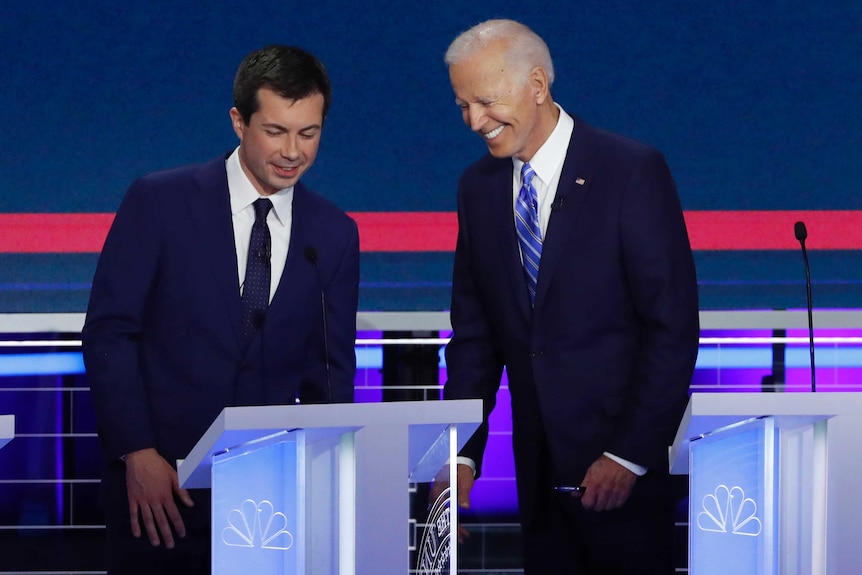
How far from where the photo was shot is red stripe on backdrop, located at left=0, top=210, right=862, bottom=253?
4605mm

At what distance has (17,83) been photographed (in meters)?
4.64

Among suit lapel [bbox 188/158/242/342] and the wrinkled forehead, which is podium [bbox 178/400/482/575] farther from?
the wrinkled forehead

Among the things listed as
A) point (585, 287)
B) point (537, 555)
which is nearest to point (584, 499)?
point (537, 555)

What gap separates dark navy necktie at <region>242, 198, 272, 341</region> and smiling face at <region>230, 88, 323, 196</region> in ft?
0.37

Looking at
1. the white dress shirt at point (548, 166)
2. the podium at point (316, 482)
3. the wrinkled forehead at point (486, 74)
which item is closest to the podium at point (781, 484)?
the podium at point (316, 482)

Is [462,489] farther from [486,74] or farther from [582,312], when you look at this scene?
[486,74]

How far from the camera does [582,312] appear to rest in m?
2.91

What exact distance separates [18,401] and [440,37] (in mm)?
1830

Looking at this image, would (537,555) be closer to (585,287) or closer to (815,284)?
(585,287)

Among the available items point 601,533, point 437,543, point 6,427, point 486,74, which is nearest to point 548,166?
point 486,74

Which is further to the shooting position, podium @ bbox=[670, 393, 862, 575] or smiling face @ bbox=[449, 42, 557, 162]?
smiling face @ bbox=[449, 42, 557, 162]

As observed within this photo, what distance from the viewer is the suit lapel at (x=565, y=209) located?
2.91 meters

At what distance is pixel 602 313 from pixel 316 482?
1.00m

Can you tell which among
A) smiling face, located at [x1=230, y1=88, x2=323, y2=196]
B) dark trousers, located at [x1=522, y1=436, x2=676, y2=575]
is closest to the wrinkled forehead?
smiling face, located at [x1=230, y1=88, x2=323, y2=196]
